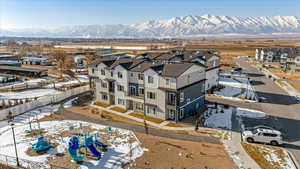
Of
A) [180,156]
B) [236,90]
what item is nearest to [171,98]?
[180,156]

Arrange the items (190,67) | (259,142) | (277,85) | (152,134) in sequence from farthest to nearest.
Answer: (277,85) < (190,67) < (152,134) < (259,142)

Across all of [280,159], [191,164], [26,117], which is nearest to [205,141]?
[191,164]

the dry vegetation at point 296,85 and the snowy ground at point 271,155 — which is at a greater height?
the dry vegetation at point 296,85

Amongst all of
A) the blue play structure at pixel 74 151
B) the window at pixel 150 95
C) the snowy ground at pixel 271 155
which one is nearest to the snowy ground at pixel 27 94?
the window at pixel 150 95

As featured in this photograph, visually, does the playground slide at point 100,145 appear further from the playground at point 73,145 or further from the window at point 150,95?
the window at point 150,95

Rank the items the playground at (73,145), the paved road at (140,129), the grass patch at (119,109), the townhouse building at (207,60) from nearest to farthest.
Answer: the playground at (73,145), the paved road at (140,129), the grass patch at (119,109), the townhouse building at (207,60)

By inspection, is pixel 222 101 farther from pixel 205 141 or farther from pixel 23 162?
pixel 23 162

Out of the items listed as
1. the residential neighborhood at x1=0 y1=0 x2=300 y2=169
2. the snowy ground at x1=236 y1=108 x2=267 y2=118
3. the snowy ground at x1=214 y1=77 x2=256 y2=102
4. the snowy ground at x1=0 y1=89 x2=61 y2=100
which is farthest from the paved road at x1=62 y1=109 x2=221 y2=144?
the snowy ground at x1=214 y1=77 x2=256 y2=102

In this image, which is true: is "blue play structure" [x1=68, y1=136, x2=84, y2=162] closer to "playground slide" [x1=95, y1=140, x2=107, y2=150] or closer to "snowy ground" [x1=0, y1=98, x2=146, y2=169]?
"snowy ground" [x1=0, y1=98, x2=146, y2=169]
